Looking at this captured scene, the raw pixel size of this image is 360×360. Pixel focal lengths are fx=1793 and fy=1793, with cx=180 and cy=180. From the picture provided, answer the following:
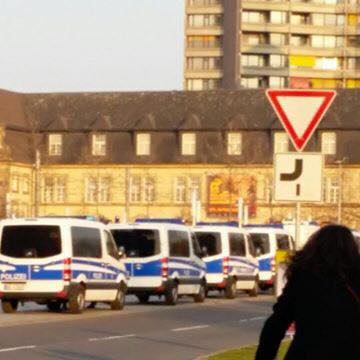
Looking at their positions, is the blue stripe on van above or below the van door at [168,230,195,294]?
below

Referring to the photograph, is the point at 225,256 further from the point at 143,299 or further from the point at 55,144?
the point at 55,144

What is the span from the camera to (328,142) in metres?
136

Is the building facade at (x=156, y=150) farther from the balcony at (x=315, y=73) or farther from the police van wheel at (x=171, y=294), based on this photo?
the police van wheel at (x=171, y=294)

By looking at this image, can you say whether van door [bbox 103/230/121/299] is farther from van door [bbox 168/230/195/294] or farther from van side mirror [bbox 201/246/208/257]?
van side mirror [bbox 201/246/208/257]

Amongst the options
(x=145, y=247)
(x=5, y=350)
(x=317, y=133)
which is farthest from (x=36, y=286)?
(x=317, y=133)

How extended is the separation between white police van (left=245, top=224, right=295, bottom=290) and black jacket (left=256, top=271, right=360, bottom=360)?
48.1 metres

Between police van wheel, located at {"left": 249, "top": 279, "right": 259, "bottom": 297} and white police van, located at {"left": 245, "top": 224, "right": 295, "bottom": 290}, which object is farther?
white police van, located at {"left": 245, "top": 224, "right": 295, "bottom": 290}

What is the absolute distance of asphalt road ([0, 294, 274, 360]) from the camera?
79.8ft

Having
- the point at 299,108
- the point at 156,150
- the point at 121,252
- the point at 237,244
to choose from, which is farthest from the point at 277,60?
the point at 299,108

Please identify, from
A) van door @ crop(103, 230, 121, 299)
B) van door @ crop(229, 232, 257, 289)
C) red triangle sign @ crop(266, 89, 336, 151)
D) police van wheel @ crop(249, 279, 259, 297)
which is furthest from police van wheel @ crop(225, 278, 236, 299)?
red triangle sign @ crop(266, 89, 336, 151)

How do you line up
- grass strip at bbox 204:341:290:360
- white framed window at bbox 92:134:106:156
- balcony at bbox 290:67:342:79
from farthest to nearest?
balcony at bbox 290:67:342:79 → white framed window at bbox 92:134:106:156 → grass strip at bbox 204:341:290:360

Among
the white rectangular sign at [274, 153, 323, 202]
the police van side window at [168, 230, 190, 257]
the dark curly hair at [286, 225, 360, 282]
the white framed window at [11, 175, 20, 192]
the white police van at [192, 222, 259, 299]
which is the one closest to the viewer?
the dark curly hair at [286, 225, 360, 282]

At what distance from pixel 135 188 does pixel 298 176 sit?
4891 inches

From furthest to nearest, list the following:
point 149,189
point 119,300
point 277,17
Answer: point 277,17 < point 149,189 < point 119,300
